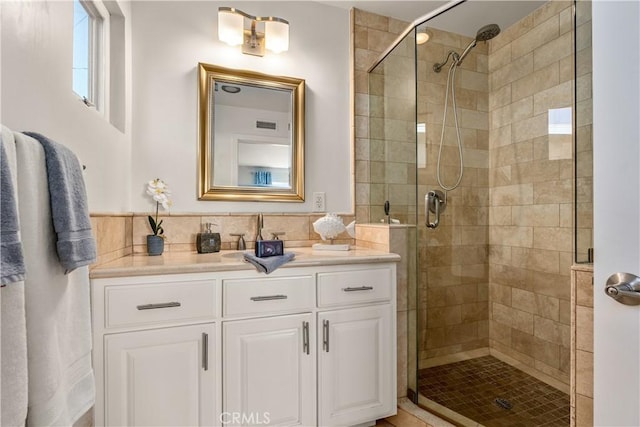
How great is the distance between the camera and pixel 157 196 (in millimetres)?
1737

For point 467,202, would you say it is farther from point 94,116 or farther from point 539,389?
point 94,116

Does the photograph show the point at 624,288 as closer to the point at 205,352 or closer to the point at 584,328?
the point at 584,328

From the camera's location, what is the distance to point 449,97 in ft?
6.63

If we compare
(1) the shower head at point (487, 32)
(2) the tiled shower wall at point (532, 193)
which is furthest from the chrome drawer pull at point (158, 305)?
(1) the shower head at point (487, 32)

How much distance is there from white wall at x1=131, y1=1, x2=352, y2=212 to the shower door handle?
1.79 feet

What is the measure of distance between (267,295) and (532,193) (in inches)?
69.1

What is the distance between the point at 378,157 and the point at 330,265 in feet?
3.30

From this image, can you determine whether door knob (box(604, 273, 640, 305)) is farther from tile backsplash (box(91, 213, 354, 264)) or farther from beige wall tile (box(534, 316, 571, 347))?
tile backsplash (box(91, 213, 354, 264))

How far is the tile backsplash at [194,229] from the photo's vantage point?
156cm

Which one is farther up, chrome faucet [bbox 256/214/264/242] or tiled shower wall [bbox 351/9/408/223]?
tiled shower wall [bbox 351/9/408/223]

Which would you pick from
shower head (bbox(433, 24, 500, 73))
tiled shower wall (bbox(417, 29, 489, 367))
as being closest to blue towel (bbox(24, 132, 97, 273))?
tiled shower wall (bbox(417, 29, 489, 367))

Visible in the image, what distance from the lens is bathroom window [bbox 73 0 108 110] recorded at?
1.39 m

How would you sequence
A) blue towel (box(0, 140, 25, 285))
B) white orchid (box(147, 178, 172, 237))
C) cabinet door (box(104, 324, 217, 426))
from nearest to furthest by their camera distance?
blue towel (box(0, 140, 25, 285)) < cabinet door (box(104, 324, 217, 426)) < white orchid (box(147, 178, 172, 237))

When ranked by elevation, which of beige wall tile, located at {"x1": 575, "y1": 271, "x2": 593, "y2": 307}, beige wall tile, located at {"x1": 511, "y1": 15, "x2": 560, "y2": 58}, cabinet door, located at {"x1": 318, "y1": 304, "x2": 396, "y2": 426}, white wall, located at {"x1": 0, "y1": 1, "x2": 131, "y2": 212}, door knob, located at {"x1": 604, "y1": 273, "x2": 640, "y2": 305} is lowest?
cabinet door, located at {"x1": 318, "y1": 304, "x2": 396, "y2": 426}
